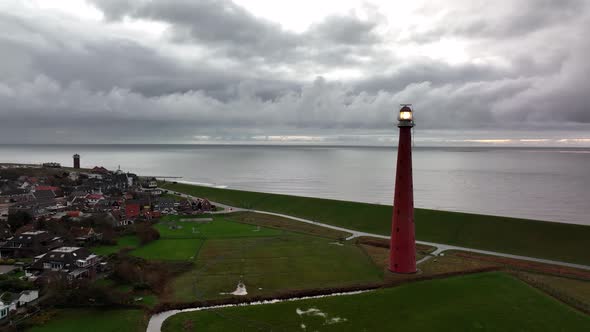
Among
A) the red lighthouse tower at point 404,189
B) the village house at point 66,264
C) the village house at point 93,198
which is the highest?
the red lighthouse tower at point 404,189

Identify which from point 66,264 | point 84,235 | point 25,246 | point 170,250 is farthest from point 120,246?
point 66,264

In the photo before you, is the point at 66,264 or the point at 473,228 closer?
the point at 66,264

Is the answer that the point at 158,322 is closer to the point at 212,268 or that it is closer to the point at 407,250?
the point at 212,268

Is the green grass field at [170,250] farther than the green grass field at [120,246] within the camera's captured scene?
No

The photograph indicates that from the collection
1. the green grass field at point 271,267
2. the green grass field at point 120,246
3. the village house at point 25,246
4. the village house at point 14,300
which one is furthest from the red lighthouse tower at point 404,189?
the village house at point 25,246

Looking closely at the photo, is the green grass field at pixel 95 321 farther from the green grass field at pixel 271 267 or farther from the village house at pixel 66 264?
the village house at pixel 66 264

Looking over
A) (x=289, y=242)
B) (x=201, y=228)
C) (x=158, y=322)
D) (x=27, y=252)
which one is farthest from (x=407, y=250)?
(x=27, y=252)

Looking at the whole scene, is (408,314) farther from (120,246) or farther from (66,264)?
(120,246)
